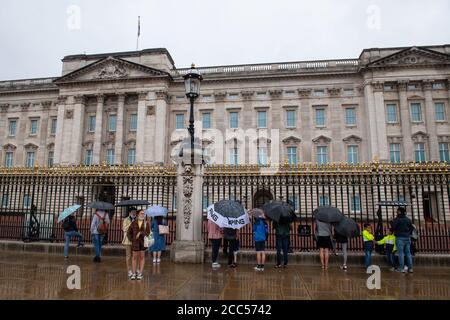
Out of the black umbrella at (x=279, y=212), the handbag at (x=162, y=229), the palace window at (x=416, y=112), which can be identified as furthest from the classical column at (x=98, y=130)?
the palace window at (x=416, y=112)

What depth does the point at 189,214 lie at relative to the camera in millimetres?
10703

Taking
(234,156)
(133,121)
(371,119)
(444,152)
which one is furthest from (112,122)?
(444,152)

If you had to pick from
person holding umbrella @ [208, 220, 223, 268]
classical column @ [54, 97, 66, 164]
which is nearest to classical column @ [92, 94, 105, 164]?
classical column @ [54, 97, 66, 164]

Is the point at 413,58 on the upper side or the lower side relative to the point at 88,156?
upper

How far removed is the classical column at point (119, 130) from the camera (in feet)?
132

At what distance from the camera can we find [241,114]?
1581 inches

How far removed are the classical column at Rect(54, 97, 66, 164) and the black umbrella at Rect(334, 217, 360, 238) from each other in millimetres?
40068

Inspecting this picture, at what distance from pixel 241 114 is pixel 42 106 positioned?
1124 inches

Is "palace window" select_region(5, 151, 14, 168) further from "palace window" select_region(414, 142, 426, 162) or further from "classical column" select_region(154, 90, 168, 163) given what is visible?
"palace window" select_region(414, 142, 426, 162)

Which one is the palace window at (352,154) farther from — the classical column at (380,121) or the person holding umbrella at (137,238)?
the person holding umbrella at (137,238)

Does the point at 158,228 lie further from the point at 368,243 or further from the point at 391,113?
the point at 391,113

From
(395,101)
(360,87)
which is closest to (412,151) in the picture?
(395,101)

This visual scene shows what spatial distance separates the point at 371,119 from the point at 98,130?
33386 mm

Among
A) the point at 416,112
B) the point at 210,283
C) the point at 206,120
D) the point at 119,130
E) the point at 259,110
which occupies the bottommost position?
the point at 210,283
